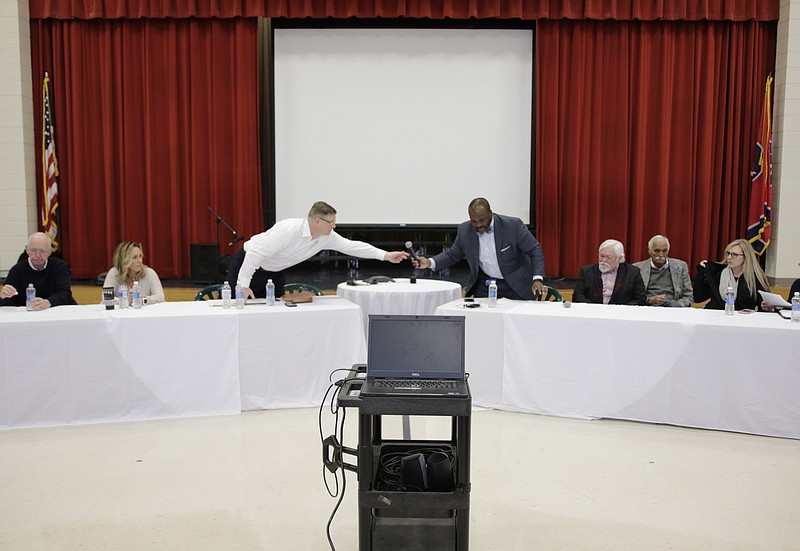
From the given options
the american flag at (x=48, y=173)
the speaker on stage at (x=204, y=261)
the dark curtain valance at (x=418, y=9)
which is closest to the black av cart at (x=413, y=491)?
the speaker on stage at (x=204, y=261)

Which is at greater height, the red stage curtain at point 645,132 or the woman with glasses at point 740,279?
the red stage curtain at point 645,132

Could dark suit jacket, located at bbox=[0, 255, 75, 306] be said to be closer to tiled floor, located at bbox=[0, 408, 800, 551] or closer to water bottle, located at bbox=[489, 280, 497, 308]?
tiled floor, located at bbox=[0, 408, 800, 551]

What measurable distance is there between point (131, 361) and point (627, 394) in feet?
8.92

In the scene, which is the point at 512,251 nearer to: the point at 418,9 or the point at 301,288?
the point at 301,288

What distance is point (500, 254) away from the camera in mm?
5031

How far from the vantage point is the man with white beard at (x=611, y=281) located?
4836 millimetres

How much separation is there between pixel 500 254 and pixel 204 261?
12.0ft

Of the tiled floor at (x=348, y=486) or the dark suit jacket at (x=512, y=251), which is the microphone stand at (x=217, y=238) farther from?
the tiled floor at (x=348, y=486)

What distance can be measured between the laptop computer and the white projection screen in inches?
219

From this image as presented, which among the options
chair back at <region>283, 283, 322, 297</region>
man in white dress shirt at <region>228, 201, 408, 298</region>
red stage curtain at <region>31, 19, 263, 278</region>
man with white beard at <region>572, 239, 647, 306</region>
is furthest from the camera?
red stage curtain at <region>31, 19, 263, 278</region>

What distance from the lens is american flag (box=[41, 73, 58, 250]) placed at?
7691 mm

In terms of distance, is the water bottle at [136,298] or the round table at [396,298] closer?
the water bottle at [136,298]

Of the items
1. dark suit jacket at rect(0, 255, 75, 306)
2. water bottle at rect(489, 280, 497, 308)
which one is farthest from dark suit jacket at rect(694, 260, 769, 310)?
dark suit jacket at rect(0, 255, 75, 306)

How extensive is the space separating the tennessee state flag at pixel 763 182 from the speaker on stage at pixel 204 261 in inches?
222
